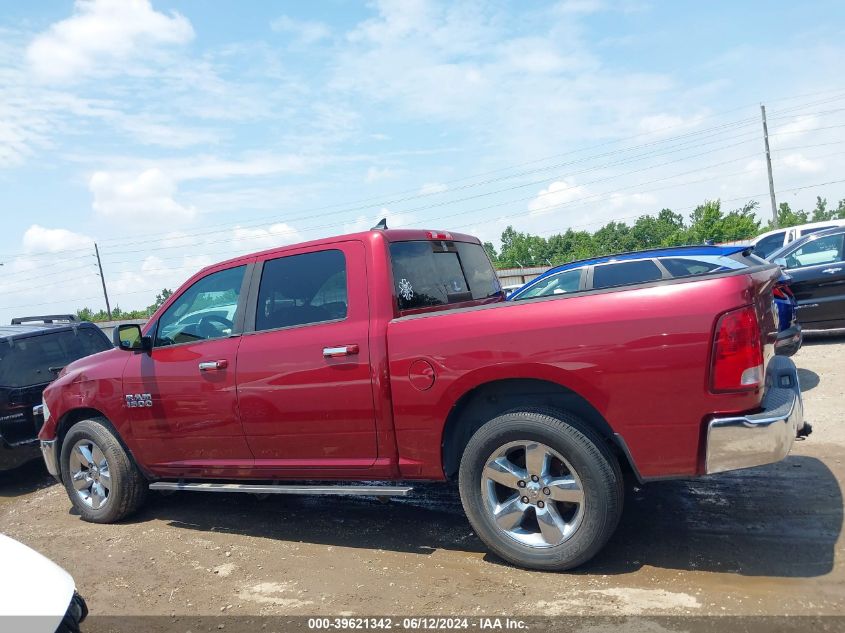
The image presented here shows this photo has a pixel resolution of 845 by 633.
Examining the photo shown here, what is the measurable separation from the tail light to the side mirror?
399 cm

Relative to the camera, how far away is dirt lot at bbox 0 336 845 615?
3344 millimetres

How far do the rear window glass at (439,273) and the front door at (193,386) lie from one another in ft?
4.07

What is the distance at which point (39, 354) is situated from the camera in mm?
7223

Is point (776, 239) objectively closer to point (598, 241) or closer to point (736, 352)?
point (736, 352)

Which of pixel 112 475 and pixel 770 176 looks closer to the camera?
pixel 112 475

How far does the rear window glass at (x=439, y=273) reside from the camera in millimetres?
4305

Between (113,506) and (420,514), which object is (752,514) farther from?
(113,506)

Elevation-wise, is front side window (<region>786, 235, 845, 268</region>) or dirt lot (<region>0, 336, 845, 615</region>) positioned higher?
front side window (<region>786, 235, 845, 268</region>)

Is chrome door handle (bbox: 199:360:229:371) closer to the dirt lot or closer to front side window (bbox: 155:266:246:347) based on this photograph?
front side window (bbox: 155:266:246:347)

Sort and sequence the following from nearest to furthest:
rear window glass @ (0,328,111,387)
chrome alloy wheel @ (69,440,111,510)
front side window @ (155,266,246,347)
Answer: front side window @ (155,266,246,347)
chrome alloy wheel @ (69,440,111,510)
rear window glass @ (0,328,111,387)

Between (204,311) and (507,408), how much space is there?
2.49 m

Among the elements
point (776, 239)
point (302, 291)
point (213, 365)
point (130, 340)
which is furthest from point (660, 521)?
point (776, 239)

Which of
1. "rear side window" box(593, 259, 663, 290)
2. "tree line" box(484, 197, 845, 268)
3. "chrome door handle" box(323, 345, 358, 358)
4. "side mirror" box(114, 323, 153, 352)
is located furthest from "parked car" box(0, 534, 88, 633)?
"tree line" box(484, 197, 845, 268)

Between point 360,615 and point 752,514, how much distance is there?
256 cm
